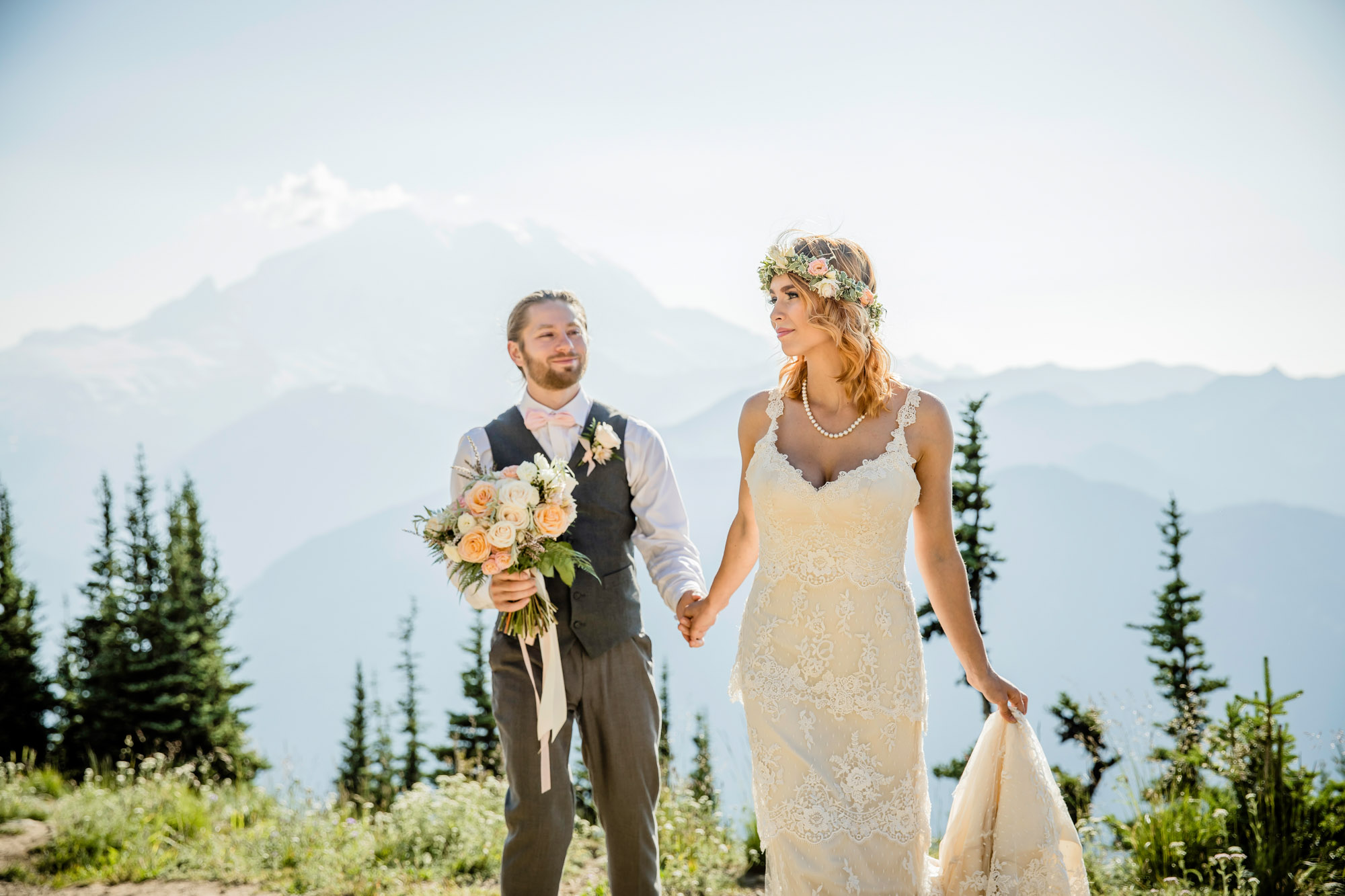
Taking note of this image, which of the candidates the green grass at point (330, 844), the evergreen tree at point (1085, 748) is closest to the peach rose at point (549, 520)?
the green grass at point (330, 844)

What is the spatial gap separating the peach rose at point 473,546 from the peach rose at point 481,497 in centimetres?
8

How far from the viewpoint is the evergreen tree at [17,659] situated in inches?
629

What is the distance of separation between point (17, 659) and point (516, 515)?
1850cm

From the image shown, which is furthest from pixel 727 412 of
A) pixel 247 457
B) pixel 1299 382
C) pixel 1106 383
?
pixel 247 457

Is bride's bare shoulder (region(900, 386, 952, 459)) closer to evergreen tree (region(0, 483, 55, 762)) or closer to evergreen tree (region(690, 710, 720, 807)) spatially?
evergreen tree (region(690, 710, 720, 807))

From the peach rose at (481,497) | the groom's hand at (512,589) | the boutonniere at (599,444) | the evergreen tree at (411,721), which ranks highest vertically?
the boutonniere at (599,444)

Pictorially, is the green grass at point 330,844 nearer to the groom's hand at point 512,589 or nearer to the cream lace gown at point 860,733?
the cream lace gown at point 860,733

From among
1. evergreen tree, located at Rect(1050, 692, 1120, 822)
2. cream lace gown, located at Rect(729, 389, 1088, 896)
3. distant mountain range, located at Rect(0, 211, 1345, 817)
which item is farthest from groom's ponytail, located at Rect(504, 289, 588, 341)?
distant mountain range, located at Rect(0, 211, 1345, 817)

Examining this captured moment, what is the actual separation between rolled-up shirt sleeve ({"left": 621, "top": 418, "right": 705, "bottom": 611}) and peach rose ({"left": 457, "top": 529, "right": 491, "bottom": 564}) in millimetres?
817

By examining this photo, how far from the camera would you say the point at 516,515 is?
2996 mm

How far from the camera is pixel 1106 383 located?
6777 inches

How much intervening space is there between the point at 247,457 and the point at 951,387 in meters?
150

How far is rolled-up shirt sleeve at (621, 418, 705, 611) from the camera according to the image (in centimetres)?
361

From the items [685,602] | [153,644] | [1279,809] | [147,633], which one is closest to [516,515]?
[685,602]
